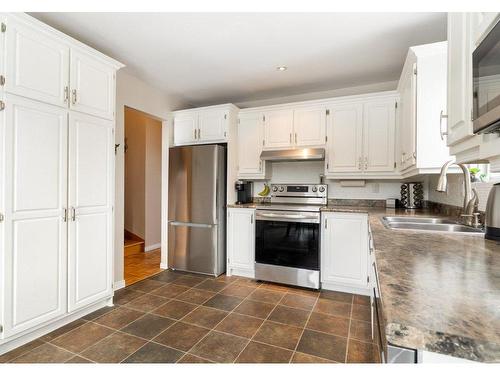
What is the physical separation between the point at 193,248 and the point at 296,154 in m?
1.85

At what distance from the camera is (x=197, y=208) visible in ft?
11.3

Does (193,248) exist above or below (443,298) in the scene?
below

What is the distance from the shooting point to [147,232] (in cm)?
465

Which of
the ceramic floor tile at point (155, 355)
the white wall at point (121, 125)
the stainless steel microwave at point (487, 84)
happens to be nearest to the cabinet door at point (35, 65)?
the white wall at point (121, 125)

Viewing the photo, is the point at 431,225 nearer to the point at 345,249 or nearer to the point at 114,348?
the point at 345,249

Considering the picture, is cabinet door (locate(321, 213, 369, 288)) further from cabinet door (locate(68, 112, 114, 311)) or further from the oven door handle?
cabinet door (locate(68, 112, 114, 311))

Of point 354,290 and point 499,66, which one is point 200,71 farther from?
point 354,290

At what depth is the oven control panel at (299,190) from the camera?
3501mm

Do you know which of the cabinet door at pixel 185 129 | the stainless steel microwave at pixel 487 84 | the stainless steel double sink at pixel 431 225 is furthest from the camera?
the cabinet door at pixel 185 129

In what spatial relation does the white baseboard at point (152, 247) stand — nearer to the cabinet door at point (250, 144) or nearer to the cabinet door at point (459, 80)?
the cabinet door at point (250, 144)

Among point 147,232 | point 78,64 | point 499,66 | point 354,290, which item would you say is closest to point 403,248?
point 499,66

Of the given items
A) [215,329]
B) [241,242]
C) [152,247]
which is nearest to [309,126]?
[241,242]

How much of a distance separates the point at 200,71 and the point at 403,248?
277 cm

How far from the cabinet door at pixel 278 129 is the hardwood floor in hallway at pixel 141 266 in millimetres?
2353
